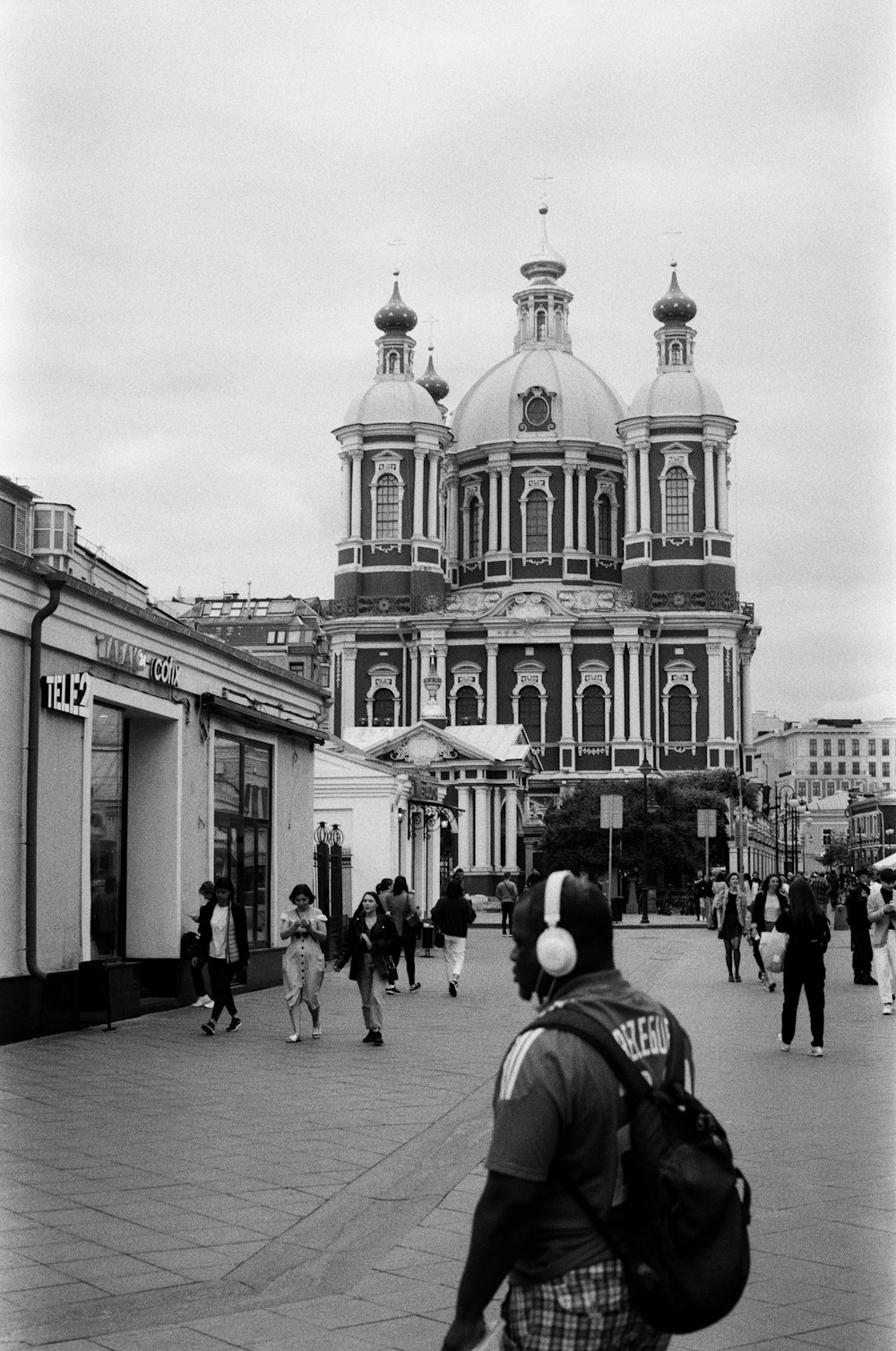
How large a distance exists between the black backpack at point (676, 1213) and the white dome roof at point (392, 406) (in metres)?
91.7

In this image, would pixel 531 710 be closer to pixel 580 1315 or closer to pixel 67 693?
pixel 67 693

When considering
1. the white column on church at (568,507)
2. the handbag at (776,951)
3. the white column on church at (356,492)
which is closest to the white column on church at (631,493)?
the white column on church at (568,507)

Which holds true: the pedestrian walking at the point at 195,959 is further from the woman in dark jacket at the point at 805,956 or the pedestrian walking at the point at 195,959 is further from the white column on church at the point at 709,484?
the white column on church at the point at 709,484

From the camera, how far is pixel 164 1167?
10086 mm

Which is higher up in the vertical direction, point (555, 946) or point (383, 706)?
point (383, 706)

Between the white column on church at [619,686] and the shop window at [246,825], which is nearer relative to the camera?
the shop window at [246,825]

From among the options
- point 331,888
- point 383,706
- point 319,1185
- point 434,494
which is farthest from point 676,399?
point 319,1185

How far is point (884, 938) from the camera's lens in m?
20.2

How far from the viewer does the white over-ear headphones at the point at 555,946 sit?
4203mm

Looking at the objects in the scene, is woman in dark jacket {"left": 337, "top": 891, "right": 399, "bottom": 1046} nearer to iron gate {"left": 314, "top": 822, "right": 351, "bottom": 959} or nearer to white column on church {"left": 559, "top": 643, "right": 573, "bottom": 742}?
iron gate {"left": 314, "top": 822, "right": 351, "bottom": 959}

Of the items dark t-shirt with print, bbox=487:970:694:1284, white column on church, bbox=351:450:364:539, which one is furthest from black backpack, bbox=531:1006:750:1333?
white column on church, bbox=351:450:364:539

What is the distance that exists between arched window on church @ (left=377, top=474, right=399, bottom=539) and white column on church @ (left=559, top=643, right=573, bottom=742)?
36.4 feet

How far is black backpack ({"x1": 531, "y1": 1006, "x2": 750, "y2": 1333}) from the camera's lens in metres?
3.76

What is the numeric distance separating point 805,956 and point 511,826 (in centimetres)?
5483
